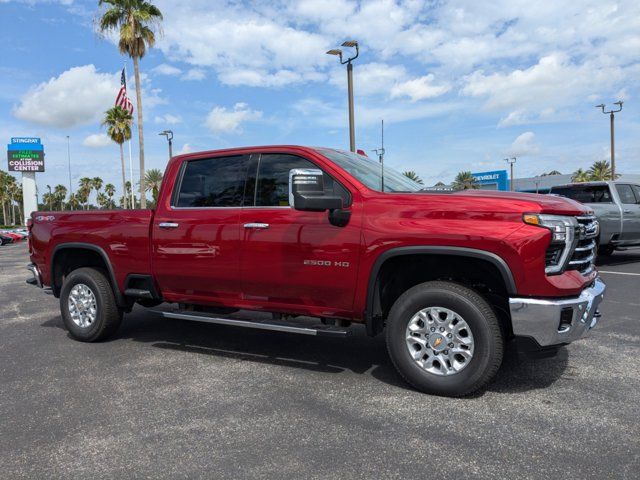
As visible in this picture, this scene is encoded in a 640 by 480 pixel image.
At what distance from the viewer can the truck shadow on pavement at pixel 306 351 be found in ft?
14.2

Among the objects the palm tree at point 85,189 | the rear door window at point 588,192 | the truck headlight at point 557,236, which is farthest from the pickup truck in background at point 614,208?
the palm tree at point 85,189

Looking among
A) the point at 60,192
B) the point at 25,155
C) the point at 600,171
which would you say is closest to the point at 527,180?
the point at 600,171

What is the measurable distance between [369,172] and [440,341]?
1.67 m

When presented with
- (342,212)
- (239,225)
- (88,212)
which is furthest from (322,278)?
(88,212)

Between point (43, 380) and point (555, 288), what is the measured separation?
420 cm

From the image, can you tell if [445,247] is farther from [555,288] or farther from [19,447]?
[19,447]

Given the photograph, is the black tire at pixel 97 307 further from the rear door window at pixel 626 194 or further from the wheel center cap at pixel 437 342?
the rear door window at pixel 626 194

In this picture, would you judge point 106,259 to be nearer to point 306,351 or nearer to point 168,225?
point 168,225

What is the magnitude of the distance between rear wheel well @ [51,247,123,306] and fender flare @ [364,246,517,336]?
122 inches

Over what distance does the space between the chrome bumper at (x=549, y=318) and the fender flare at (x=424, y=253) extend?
0.14m

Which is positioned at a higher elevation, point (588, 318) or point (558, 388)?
point (588, 318)

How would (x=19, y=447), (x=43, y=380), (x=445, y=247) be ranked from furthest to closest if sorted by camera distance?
(x=43, y=380) < (x=445, y=247) < (x=19, y=447)

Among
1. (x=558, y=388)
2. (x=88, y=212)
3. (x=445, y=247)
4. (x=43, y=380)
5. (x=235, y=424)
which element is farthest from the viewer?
(x=88, y=212)

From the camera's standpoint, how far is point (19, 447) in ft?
10.5
